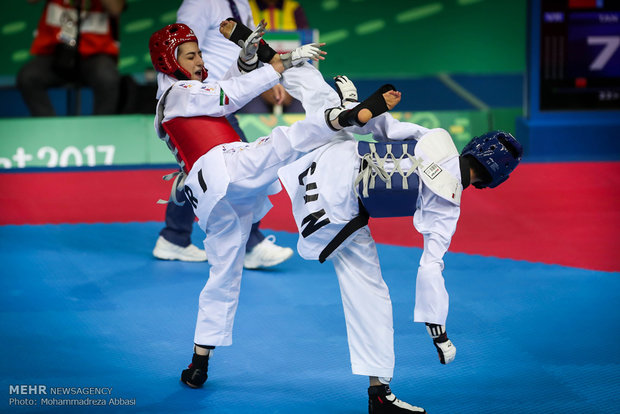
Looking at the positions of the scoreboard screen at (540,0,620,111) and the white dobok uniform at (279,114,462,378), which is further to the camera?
the scoreboard screen at (540,0,620,111)

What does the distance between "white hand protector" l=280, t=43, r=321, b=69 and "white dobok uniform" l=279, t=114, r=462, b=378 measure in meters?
0.38

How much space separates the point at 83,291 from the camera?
16.5 ft

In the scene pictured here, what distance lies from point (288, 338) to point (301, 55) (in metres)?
1.51

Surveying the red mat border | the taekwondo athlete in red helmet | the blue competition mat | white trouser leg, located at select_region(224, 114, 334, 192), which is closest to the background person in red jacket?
the red mat border

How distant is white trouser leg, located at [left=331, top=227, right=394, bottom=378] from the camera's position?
3320 millimetres

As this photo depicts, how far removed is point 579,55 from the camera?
29.9 ft

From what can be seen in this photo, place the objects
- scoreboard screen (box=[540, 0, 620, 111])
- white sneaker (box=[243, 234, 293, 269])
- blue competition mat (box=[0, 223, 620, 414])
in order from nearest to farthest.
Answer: blue competition mat (box=[0, 223, 620, 414]) → white sneaker (box=[243, 234, 293, 269]) → scoreboard screen (box=[540, 0, 620, 111])

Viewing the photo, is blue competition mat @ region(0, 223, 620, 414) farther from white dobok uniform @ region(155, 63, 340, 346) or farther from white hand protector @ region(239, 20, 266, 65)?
white hand protector @ region(239, 20, 266, 65)

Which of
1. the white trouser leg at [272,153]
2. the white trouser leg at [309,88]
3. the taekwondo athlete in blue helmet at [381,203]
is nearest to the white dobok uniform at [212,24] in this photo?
the white trouser leg at [309,88]

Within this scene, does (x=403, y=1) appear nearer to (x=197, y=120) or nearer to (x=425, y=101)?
(x=425, y=101)

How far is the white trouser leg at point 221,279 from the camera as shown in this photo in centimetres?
366

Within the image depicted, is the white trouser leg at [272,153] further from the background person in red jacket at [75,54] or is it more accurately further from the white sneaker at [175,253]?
the background person in red jacket at [75,54]

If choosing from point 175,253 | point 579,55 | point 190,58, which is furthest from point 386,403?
point 579,55

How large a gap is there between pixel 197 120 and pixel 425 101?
8540 mm
